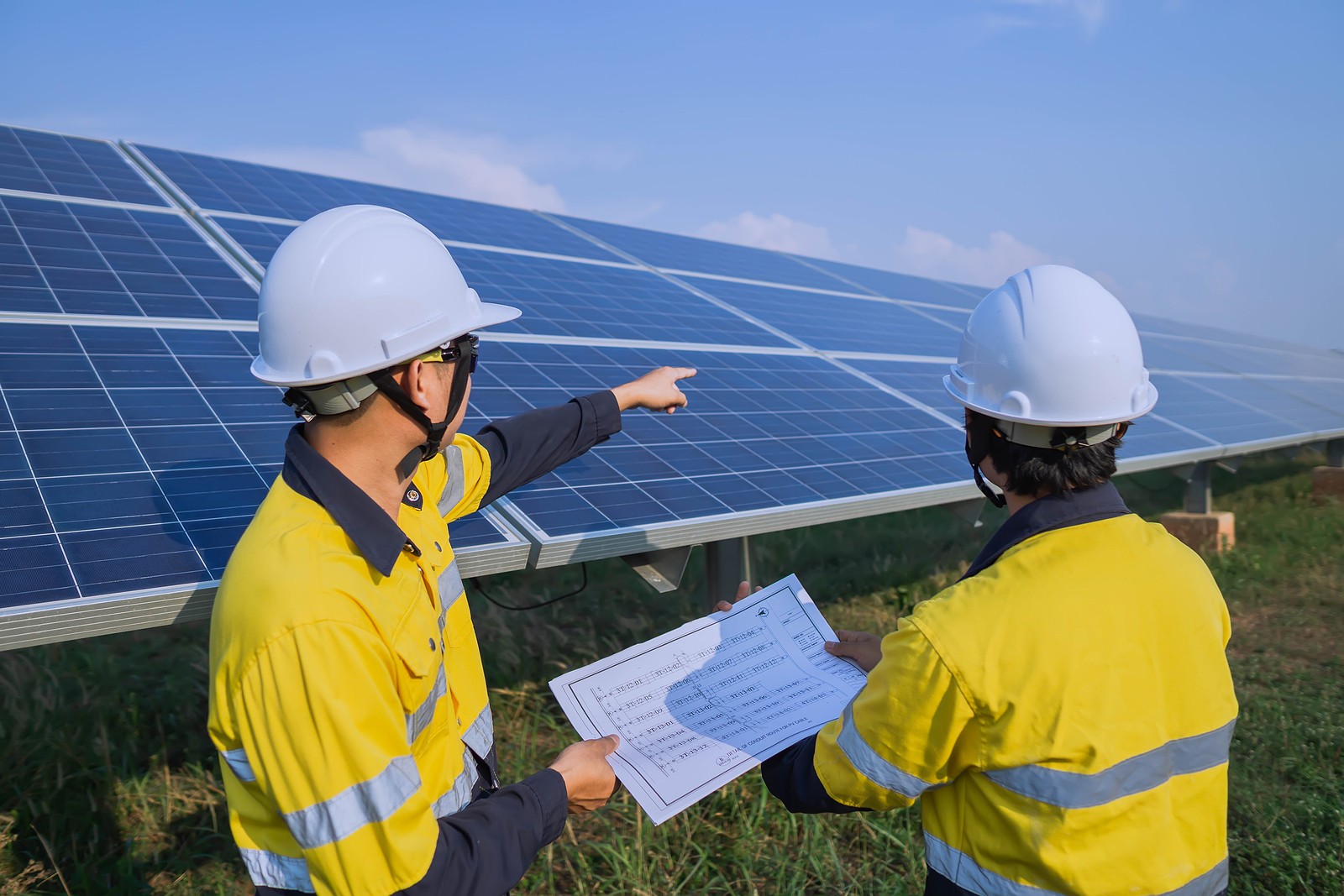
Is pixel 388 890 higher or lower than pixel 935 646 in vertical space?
lower

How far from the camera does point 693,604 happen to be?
809 centimetres

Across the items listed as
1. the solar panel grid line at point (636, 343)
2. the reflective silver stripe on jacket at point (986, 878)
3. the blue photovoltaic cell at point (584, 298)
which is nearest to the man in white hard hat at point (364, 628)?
the reflective silver stripe on jacket at point (986, 878)

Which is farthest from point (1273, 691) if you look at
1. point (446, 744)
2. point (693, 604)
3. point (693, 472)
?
point (446, 744)

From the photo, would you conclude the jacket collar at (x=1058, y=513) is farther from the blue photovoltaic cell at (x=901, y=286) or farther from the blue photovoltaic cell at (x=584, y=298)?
the blue photovoltaic cell at (x=901, y=286)

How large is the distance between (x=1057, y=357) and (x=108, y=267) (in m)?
5.06

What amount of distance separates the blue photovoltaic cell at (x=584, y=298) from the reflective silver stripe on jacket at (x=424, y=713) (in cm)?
413

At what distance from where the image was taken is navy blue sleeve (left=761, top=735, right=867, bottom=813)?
2199mm

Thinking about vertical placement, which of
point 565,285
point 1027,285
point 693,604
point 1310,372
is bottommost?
point 693,604

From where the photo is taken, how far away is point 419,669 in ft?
6.51

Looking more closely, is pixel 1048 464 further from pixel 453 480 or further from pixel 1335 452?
pixel 1335 452

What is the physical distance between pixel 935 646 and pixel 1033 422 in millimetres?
666

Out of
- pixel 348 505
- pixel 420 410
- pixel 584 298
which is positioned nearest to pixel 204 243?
pixel 584 298

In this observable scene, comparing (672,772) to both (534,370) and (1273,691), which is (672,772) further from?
(1273,691)

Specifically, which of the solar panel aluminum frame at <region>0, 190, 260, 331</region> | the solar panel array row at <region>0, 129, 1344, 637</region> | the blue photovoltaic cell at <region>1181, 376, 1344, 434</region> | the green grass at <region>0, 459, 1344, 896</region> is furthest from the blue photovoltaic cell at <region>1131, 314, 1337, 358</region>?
the solar panel aluminum frame at <region>0, 190, 260, 331</region>
